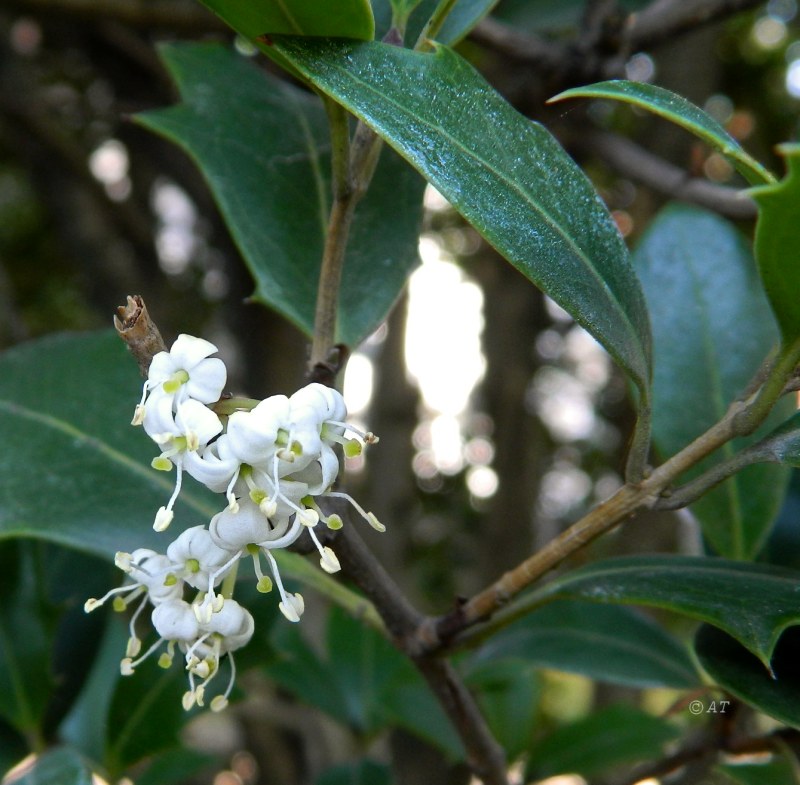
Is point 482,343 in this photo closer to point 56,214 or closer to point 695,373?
point 56,214

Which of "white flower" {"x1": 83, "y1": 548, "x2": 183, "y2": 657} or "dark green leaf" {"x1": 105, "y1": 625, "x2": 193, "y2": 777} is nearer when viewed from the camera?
"white flower" {"x1": 83, "y1": 548, "x2": 183, "y2": 657}

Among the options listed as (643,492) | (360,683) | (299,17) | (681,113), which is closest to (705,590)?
(643,492)

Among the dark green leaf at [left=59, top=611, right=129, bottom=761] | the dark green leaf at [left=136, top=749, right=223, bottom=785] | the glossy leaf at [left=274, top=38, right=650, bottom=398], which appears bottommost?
the dark green leaf at [left=136, top=749, right=223, bottom=785]

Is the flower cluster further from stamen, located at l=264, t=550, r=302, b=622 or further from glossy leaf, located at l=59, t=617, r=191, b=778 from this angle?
glossy leaf, located at l=59, t=617, r=191, b=778

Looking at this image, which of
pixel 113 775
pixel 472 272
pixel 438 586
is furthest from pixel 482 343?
pixel 113 775

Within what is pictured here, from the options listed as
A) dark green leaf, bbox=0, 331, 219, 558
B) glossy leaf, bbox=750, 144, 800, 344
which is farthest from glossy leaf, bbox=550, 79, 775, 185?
dark green leaf, bbox=0, 331, 219, 558

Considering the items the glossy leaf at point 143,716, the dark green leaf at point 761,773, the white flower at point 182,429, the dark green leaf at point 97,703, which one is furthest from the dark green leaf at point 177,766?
the white flower at point 182,429
